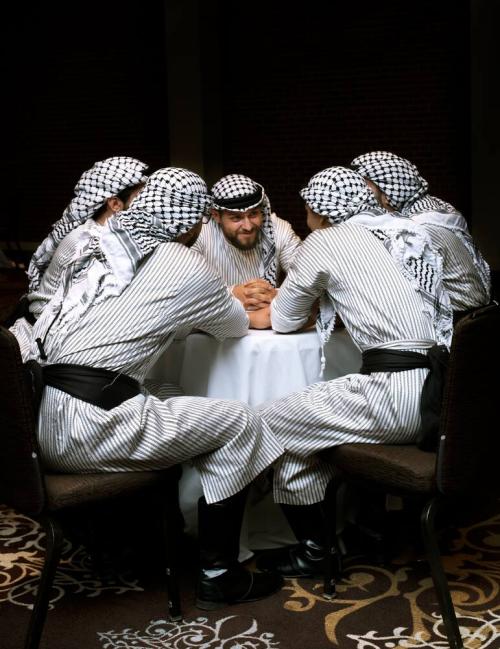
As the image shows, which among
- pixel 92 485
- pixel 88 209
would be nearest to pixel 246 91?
pixel 88 209

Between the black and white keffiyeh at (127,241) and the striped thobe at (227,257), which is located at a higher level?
the black and white keffiyeh at (127,241)

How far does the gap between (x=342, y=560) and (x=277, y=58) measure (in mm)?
8084

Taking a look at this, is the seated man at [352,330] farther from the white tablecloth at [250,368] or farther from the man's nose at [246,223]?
the man's nose at [246,223]

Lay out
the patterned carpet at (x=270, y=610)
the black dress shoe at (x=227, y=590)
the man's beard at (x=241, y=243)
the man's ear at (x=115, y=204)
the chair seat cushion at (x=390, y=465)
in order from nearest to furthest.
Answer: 1. the chair seat cushion at (x=390, y=465)
2. the patterned carpet at (x=270, y=610)
3. the black dress shoe at (x=227, y=590)
4. the man's ear at (x=115, y=204)
5. the man's beard at (x=241, y=243)

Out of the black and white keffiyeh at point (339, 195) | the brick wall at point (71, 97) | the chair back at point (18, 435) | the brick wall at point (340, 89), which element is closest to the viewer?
the chair back at point (18, 435)

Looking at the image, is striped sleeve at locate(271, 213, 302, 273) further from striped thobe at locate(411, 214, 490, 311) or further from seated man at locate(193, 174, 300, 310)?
striped thobe at locate(411, 214, 490, 311)

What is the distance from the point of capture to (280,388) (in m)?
3.00

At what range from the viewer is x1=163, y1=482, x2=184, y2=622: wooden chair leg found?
2.62 meters

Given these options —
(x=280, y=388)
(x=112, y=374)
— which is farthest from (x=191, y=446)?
(x=280, y=388)

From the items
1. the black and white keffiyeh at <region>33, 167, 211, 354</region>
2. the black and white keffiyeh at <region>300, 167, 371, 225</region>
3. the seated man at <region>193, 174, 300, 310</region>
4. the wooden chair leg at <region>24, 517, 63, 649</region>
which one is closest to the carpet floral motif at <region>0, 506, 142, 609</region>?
the wooden chair leg at <region>24, 517, 63, 649</region>

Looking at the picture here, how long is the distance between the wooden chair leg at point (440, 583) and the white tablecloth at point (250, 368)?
2.47ft

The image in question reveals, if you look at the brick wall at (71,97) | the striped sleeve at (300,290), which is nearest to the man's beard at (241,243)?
the striped sleeve at (300,290)

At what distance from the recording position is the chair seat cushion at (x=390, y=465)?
2.40m

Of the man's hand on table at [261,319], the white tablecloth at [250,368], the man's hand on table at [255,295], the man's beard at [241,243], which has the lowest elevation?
the white tablecloth at [250,368]
